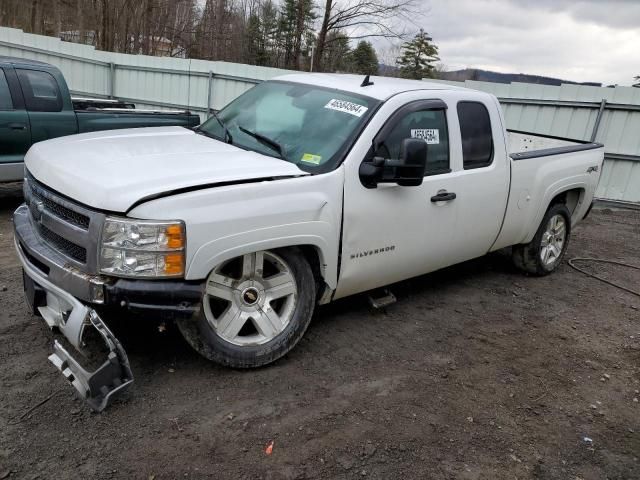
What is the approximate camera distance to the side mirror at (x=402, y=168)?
141 inches

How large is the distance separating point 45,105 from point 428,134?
16.3ft

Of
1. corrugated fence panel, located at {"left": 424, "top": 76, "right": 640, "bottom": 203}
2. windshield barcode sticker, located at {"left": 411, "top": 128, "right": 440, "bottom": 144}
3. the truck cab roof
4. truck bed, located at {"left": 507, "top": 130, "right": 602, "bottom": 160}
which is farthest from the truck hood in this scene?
corrugated fence panel, located at {"left": 424, "top": 76, "right": 640, "bottom": 203}

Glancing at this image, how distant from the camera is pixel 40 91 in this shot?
6.67 m

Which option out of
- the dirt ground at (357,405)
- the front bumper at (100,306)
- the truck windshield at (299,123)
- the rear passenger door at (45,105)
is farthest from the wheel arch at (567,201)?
the rear passenger door at (45,105)

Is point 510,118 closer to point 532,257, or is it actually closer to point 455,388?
point 532,257

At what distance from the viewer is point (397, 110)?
3984mm

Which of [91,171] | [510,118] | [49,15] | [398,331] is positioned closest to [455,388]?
[398,331]

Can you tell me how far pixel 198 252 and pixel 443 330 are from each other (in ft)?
7.80

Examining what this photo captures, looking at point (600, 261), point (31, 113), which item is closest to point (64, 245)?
point (31, 113)

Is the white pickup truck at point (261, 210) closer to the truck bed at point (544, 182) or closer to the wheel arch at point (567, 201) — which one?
the truck bed at point (544, 182)

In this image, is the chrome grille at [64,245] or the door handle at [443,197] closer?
the chrome grille at [64,245]

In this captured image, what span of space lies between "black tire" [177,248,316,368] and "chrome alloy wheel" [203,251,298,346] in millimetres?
32

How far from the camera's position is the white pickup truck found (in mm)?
2857

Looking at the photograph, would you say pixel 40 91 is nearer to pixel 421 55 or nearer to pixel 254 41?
pixel 254 41
